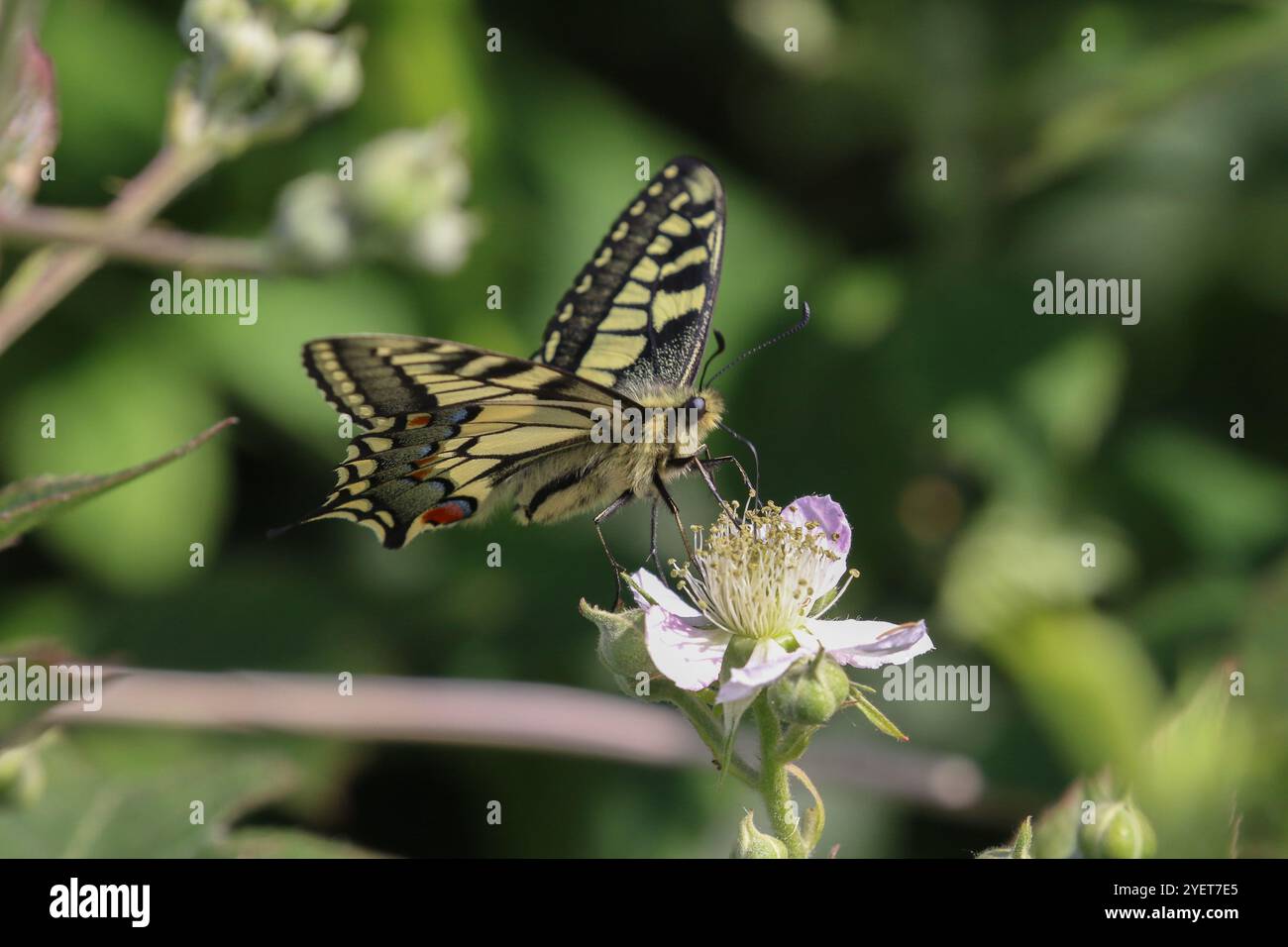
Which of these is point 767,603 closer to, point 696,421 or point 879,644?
point 879,644

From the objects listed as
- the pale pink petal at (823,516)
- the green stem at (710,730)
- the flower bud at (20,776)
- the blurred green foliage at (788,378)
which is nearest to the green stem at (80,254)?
the flower bud at (20,776)

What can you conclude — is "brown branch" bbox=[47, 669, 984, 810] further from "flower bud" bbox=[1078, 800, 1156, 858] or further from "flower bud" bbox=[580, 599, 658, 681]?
"flower bud" bbox=[1078, 800, 1156, 858]

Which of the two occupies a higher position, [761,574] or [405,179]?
[405,179]

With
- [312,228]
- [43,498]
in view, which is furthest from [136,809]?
[312,228]

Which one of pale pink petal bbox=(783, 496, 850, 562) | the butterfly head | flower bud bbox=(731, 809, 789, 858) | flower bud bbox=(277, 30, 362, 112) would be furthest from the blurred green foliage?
flower bud bbox=(731, 809, 789, 858)

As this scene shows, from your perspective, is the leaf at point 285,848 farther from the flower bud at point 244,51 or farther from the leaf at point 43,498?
the flower bud at point 244,51

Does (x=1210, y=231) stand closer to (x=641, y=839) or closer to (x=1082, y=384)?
(x=1082, y=384)
